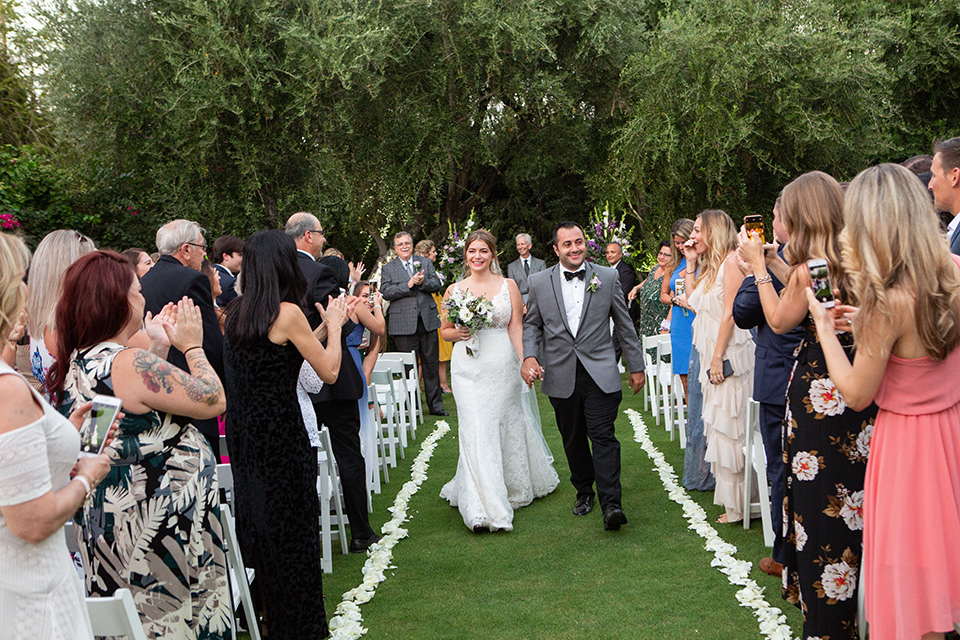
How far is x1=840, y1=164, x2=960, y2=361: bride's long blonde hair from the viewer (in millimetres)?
2738

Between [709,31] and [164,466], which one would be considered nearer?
[164,466]

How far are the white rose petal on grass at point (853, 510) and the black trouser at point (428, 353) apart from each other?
27.2 feet

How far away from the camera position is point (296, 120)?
13.2 meters

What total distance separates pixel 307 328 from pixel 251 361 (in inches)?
12.9

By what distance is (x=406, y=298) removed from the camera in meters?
11.4

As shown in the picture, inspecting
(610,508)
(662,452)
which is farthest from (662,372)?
(610,508)

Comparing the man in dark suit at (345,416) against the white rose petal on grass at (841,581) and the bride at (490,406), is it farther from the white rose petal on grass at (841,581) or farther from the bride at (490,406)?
the white rose petal on grass at (841,581)

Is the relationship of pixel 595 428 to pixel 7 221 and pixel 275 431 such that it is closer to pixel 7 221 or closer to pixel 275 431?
pixel 275 431

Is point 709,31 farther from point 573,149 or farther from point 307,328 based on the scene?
point 307,328

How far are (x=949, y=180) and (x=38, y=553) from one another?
4593 mm

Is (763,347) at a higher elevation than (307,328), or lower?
lower

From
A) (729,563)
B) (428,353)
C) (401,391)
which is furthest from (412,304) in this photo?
(729,563)

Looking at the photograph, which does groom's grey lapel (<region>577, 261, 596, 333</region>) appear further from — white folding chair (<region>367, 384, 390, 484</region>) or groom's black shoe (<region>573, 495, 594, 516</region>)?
white folding chair (<region>367, 384, 390, 484</region>)

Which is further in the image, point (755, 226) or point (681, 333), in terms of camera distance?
point (681, 333)
